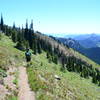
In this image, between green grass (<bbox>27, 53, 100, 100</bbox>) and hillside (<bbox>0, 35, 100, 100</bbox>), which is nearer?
green grass (<bbox>27, 53, 100, 100</bbox>)

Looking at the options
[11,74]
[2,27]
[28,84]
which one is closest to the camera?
[28,84]

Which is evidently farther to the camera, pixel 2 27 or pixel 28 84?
pixel 2 27

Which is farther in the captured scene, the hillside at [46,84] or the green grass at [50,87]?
the hillside at [46,84]

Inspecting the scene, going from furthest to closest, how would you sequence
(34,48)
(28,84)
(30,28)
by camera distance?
(30,28)
(34,48)
(28,84)

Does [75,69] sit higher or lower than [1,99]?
lower

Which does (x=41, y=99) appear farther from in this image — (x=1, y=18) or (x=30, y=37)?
(x=1, y=18)

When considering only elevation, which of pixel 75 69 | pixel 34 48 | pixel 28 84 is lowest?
pixel 75 69

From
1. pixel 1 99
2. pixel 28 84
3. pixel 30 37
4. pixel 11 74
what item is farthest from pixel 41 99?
pixel 30 37

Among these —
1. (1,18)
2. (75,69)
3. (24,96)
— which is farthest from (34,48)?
(24,96)

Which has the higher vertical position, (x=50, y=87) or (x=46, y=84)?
(x=46, y=84)

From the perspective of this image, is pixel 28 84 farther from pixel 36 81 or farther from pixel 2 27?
pixel 2 27

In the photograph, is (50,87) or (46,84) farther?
(46,84)

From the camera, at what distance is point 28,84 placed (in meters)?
27.3

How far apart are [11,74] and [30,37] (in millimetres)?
116680
